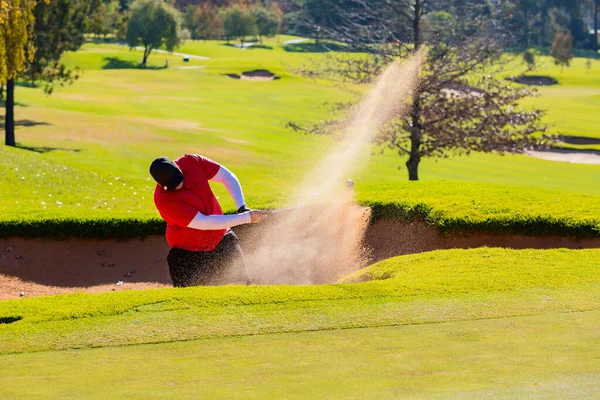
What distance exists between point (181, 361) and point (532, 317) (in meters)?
3.17

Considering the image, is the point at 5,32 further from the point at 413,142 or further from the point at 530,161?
the point at 530,161

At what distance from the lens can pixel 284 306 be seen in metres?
8.95

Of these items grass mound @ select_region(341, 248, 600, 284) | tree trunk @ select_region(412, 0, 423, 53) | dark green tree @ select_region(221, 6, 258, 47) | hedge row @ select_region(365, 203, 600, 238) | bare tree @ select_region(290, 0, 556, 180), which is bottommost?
grass mound @ select_region(341, 248, 600, 284)

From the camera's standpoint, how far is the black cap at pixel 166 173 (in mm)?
10039

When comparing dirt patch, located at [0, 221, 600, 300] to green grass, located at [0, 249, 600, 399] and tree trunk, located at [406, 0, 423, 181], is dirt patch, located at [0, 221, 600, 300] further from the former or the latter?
tree trunk, located at [406, 0, 423, 181]

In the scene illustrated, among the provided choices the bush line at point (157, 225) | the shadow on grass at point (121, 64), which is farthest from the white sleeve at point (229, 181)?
the shadow on grass at point (121, 64)

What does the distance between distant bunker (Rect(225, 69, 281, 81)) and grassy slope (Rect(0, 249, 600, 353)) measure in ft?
238

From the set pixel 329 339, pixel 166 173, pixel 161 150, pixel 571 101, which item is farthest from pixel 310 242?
pixel 571 101

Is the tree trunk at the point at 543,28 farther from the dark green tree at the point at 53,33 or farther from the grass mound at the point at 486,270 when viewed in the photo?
the grass mound at the point at 486,270

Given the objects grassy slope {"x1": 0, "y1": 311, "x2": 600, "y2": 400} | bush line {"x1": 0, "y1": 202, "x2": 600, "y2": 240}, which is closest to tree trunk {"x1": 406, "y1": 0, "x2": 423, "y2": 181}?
bush line {"x1": 0, "y1": 202, "x2": 600, "y2": 240}

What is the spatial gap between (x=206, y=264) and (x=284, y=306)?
2.19 meters

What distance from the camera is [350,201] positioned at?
1488 cm

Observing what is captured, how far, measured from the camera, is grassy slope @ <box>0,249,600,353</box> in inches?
324

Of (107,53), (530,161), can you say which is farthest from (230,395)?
(107,53)
